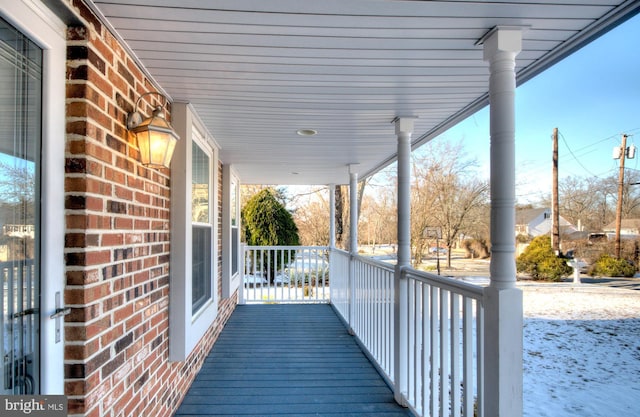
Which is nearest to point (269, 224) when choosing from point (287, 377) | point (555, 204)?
point (287, 377)

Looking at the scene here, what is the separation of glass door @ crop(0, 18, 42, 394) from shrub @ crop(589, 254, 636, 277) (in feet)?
47.9

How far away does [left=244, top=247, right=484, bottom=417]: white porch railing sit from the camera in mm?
1773

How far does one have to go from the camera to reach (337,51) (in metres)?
1.72

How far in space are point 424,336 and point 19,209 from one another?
2298mm

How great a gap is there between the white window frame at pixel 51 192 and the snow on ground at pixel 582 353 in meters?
4.21

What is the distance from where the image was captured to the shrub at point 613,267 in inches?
424

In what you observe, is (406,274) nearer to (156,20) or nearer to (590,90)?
(156,20)

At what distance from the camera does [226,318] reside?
4.86 metres

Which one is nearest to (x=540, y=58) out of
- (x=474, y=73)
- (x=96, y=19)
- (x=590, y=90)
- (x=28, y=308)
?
(x=474, y=73)

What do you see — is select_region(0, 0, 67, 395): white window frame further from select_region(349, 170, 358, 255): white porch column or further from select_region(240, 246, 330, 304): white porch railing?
select_region(240, 246, 330, 304): white porch railing

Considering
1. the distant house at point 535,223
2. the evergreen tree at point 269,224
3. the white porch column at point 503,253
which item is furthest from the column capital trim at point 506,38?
the distant house at point 535,223

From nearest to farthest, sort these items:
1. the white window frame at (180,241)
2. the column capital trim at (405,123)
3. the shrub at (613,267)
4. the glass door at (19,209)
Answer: the glass door at (19,209) → the white window frame at (180,241) → the column capital trim at (405,123) → the shrub at (613,267)

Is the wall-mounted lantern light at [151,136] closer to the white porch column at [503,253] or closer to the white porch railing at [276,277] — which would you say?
the white porch column at [503,253]

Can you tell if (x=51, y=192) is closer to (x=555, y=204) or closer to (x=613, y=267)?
(x=555, y=204)
